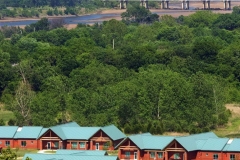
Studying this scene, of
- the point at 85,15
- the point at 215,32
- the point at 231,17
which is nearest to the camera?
the point at 215,32

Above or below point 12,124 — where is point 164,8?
above

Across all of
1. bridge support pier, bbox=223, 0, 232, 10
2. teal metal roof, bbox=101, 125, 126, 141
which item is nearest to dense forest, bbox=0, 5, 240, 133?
teal metal roof, bbox=101, 125, 126, 141

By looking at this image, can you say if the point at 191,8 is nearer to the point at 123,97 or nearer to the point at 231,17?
the point at 231,17

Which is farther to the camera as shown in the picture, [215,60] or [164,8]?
[164,8]

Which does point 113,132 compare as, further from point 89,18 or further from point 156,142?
point 89,18

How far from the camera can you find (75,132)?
5606 cm

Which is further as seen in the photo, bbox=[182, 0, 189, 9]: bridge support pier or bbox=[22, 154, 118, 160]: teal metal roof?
bbox=[182, 0, 189, 9]: bridge support pier

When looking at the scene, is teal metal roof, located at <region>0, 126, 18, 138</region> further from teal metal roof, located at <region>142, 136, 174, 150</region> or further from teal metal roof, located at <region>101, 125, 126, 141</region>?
teal metal roof, located at <region>142, 136, 174, 150</region>

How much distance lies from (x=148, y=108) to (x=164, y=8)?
4115 inches

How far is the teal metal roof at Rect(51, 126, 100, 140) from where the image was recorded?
5573cm

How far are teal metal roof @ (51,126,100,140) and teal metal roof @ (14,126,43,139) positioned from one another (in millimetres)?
1172

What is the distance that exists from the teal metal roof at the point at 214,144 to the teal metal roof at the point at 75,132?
702 centimetres

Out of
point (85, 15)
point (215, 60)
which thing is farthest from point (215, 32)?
point (85, 15)

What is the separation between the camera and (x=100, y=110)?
62.0 meters
